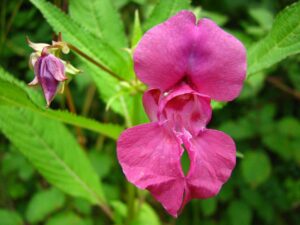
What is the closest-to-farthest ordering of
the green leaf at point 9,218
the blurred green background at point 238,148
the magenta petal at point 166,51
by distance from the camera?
1. the magenta petal at point 166,51
2. the green leaf at point 9,218
3. the blurred green background at point 238,148

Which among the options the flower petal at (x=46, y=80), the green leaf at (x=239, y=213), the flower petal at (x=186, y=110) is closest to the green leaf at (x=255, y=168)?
the green leaf at (x=239, y=213)

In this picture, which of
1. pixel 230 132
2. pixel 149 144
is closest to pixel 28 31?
pixel 230 132

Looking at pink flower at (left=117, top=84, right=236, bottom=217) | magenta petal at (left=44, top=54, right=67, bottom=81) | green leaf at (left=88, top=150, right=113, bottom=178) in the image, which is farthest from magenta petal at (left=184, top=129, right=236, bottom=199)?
green leaf at (left=88, top=150, right=113, bottom=178)

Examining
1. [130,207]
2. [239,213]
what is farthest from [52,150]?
[239,213]

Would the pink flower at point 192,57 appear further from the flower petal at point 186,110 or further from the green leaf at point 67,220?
the green leaf at point 67,220

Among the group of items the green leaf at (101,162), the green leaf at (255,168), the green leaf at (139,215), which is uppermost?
the green leaf at (139,215)

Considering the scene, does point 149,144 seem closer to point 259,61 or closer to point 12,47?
point 259,61
